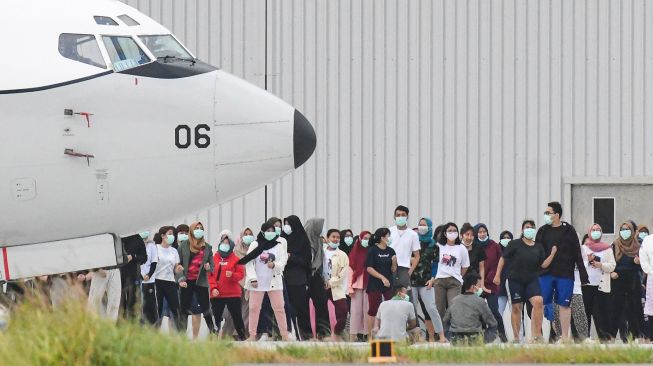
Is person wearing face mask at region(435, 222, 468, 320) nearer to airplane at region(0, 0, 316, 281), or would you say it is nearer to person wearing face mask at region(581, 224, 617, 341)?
person wearing face mask at region(581, 224, 617, 341)

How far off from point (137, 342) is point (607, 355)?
254 inches

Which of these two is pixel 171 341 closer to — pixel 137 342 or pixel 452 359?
pixel 137 342

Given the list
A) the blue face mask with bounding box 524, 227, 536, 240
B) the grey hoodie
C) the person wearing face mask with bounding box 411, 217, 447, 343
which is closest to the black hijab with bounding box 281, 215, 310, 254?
the grey hoodie

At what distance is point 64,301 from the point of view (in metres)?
16.8

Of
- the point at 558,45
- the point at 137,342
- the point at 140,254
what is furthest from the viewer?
the point at 558,45

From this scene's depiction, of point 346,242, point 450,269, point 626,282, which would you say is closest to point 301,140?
point 450,269

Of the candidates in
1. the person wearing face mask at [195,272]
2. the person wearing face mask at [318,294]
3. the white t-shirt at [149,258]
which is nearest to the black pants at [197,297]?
the person wearing face mask at [195,272]

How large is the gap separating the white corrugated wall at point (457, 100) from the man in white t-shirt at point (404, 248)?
7.20 metres

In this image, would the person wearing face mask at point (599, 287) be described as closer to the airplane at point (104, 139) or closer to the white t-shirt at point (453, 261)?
the white t-shirt at point (453, 261)

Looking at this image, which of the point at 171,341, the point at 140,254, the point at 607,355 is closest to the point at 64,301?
the point at 171,341

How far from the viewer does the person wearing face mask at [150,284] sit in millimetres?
27516

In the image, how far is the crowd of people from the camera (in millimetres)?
26281

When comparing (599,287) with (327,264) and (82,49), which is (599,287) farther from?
(82,49)

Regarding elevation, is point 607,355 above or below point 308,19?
below
